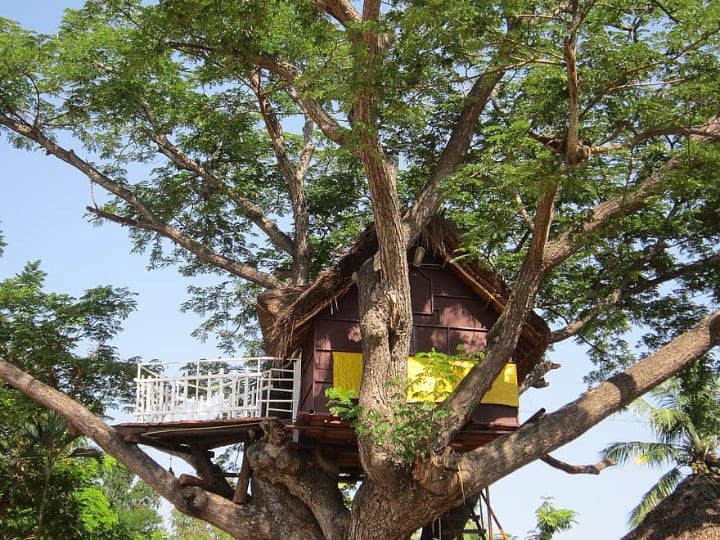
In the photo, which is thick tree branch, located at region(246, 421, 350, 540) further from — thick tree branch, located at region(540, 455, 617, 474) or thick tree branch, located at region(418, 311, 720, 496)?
thick tree branch, located at region(540, 455, 617, 474)

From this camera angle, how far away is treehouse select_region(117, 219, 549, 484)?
12.4 metres

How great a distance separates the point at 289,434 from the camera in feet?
41.4

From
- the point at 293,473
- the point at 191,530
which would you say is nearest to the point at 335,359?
the point at 293,473

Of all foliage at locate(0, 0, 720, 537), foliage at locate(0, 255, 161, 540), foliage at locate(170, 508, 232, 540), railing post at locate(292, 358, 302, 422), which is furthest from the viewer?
foliage at locate(170, 508, 232, 540)

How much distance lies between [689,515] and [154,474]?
739 centimetres

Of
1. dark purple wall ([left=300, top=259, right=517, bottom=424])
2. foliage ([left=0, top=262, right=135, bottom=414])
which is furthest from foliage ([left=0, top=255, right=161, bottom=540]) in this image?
dark purple wall ([left=300, top=259, right=517, bottom=424])

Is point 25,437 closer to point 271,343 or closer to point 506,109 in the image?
point 271,343

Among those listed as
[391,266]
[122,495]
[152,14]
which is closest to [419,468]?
[391,266]

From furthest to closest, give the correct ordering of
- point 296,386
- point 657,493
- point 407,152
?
point 657,493, point 407,152, point 296,386

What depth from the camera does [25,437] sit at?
17.4m

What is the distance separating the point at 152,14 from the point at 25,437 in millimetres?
9841

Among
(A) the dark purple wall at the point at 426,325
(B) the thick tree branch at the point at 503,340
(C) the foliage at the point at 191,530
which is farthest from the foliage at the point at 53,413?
(C) the foliage at the point at 191,530

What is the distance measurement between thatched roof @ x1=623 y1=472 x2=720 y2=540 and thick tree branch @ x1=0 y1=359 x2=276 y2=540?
17.1 ft

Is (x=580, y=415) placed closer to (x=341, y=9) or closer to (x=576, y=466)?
(x=576, y=466)
